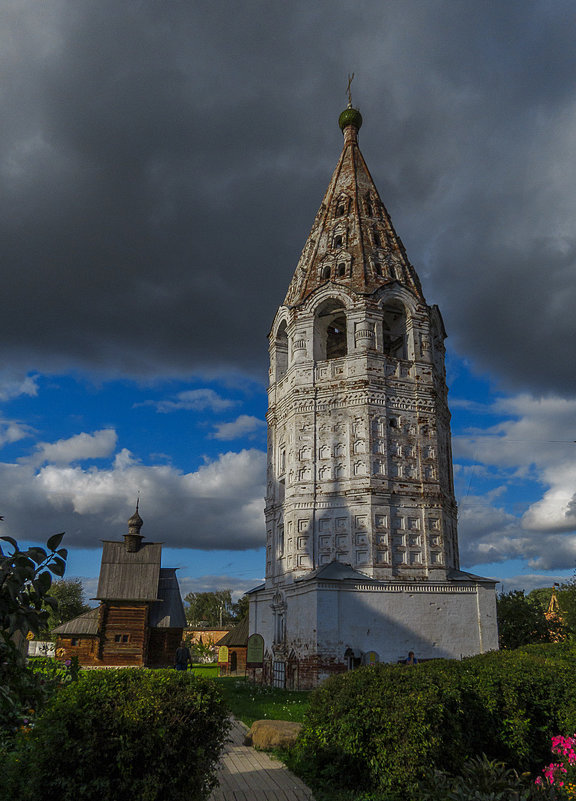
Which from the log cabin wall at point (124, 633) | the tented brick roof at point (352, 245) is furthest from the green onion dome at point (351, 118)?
the log cabin wall at point (124, 633)

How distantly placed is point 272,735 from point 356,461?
17.5m

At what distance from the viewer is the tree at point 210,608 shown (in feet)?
287

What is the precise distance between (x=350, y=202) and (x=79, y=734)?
33.2 m

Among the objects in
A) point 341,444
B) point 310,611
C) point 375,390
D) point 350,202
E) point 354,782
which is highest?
point 350,202

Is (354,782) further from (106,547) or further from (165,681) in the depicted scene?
(106,547)

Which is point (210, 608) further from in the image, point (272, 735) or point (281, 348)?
point (272, 735)

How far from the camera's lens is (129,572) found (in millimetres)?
39062

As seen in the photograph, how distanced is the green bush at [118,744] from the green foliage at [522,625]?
25750mm

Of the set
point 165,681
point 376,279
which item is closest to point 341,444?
point 376,279

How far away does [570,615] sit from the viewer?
34.2 meters

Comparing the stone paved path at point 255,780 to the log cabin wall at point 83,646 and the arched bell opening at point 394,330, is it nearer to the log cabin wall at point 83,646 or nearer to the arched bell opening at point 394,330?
the arched bell opening at point 394,330

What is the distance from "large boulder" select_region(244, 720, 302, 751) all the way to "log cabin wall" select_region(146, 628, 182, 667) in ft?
89.6

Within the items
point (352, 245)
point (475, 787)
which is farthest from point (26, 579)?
point (352, 245)

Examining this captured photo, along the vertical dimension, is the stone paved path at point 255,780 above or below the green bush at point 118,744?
below
